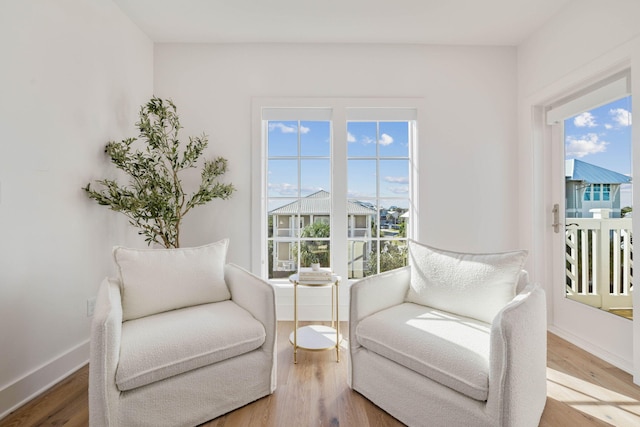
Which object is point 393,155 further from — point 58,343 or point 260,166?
point 58,343

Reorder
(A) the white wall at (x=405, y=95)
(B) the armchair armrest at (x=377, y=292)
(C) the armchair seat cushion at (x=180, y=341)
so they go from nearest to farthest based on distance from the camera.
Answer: (C) the armchair seat cushion at (x=180, y=341) → (B) the armchair armrest at (x=377, y=292) → (A) the white wall at (x=405, y=95)

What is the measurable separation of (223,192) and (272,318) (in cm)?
132

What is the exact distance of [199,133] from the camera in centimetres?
286

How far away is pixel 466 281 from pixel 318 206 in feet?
5.14

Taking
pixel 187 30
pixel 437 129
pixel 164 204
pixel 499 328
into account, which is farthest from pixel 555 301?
pixel 187 30

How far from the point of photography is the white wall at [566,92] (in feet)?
6.35

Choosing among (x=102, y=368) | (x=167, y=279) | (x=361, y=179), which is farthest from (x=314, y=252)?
(x=102, y=368)

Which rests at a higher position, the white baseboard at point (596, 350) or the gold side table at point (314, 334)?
the gold side table at point (314, 334)

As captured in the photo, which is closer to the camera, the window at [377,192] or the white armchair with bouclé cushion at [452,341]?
Result: the white armchair with bouclé cushion at [452,341]

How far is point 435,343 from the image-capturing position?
1.41m

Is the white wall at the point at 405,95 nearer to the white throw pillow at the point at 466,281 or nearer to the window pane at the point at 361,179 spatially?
the window pane at the point at 361,179

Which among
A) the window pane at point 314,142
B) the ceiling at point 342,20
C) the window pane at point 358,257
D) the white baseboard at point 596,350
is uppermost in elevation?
the ceiling at point 342,20

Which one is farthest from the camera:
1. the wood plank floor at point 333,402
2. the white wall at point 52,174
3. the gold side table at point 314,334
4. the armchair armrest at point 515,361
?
the gold side table at point 314,334

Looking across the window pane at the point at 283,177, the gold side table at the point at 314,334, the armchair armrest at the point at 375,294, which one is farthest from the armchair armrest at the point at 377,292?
the window pane at the point at 283,177
